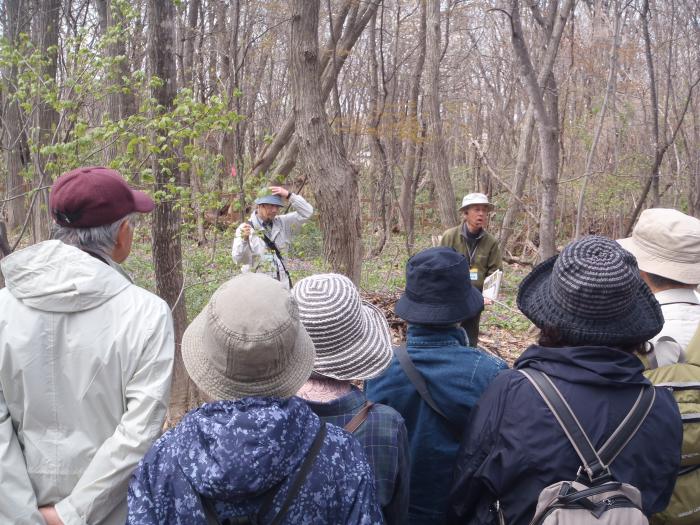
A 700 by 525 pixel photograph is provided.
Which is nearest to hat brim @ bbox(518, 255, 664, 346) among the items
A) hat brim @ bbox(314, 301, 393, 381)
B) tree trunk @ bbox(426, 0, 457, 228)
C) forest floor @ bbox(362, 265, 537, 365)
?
hat brim @ bbox(314, 301, 393, 381)

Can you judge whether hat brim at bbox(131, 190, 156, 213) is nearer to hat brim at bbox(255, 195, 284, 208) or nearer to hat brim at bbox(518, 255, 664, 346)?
hat brim at bbox(518, 255, 664, 346)

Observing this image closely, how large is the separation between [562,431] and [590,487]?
0.16m

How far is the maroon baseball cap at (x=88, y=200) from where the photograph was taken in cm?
217

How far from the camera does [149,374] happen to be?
1.96 metres

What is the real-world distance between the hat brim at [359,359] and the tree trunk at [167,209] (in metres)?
3.10

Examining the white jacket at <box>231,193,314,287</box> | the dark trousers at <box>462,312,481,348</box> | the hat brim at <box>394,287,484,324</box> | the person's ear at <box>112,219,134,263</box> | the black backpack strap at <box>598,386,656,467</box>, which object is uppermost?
the person's ear at <box>112,219,134,263</box>

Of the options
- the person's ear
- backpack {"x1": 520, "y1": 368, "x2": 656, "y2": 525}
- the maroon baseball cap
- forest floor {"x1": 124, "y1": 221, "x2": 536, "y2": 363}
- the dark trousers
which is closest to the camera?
backpack {"x1": 520, "y1": 368, "x2": 656, "y2": 525}

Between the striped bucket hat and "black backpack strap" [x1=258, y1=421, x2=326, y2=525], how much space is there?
0.39 m

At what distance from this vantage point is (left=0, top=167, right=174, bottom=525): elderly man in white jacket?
1883 millimetres

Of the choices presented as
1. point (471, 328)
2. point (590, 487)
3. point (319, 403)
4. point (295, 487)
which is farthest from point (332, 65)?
point (295, 487)

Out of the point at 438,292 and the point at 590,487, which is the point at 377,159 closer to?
the point at 438,292

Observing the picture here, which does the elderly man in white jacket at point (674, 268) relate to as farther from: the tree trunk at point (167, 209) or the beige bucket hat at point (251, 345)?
the tree trunk at point (167, 209)

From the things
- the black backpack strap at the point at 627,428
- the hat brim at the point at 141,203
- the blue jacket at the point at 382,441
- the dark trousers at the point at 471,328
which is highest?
the hat brim at the point at 141,203

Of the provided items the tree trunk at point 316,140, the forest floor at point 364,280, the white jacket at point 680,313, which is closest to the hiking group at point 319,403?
the white jacket at point 680,313
